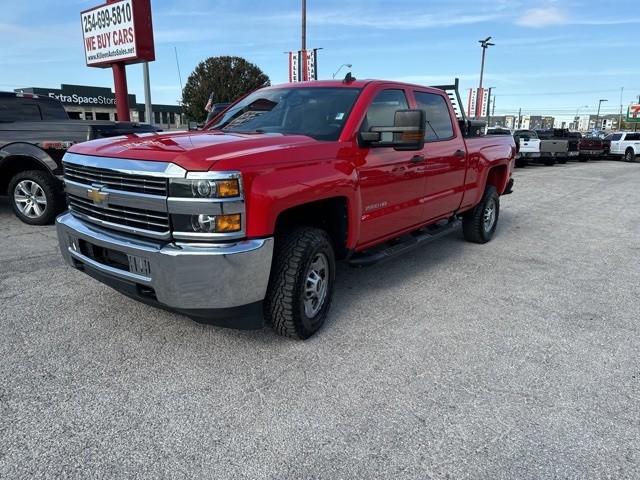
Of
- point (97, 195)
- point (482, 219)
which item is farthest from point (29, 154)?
point (482, 219)

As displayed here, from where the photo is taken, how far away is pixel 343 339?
3471 mm

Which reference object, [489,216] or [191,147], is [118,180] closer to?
[191,147]

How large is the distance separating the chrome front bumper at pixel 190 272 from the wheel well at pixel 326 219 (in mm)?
533

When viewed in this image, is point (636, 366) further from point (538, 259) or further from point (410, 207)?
point (538, 259)

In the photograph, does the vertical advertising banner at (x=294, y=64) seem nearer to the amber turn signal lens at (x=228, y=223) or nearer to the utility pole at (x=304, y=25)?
the utility pole at (x=304, y=25)

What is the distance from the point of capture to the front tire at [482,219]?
624 cm

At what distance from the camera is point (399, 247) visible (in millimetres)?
4445

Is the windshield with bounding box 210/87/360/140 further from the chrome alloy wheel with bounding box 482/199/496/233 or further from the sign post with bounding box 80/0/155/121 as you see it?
the sign post with bounding box 80/0/155/121

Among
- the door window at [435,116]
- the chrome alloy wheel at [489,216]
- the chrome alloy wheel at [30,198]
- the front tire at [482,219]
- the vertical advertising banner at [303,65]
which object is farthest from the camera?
the vertical advertising banner at [303,65]

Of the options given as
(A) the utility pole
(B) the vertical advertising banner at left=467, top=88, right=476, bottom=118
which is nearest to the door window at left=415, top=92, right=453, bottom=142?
(A) the utility pole

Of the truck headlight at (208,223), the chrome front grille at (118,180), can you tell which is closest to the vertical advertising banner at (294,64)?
the chrome front grille at (118,180)

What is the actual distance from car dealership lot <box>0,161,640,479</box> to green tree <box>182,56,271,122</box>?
3753cm

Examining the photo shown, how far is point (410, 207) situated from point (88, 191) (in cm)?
271

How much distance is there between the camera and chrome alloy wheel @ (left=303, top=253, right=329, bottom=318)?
3.42m
